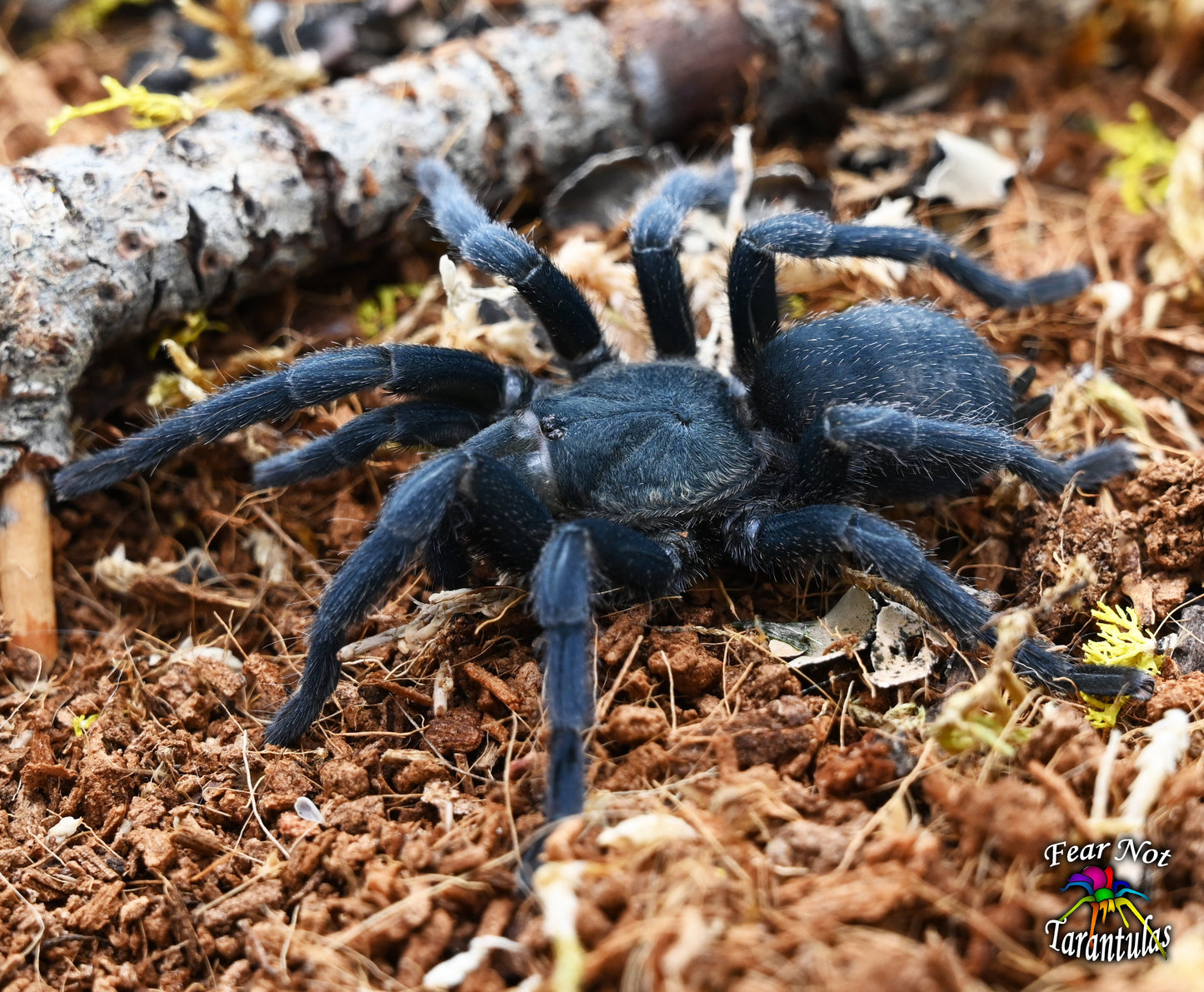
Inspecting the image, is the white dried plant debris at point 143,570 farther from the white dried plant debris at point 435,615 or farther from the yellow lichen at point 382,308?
the yellow lichen at point 382,308

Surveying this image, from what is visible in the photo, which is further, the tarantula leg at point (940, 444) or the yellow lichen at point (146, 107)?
the yellow lichen at point (146, 107)

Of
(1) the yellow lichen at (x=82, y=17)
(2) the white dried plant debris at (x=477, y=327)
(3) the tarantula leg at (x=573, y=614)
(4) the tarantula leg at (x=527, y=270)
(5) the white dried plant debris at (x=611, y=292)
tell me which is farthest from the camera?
(1) the yellow lichen at (x=82, y=17)

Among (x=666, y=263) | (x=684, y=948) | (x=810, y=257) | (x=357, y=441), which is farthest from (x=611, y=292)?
(x=684, y=948)

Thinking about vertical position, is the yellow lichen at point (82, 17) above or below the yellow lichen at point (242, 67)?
above

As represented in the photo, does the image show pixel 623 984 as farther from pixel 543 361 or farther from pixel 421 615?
pixel 543 361

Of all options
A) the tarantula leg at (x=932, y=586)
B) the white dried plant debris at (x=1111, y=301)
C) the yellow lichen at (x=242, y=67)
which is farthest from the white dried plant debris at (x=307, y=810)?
the white dried plant debris at (x=1111, y=301)

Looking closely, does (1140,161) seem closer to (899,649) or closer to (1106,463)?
(1106,463)

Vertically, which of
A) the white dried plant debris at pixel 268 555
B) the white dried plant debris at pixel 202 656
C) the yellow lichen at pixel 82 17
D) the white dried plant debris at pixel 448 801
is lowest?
the white dried plant debris at pixel 448 801

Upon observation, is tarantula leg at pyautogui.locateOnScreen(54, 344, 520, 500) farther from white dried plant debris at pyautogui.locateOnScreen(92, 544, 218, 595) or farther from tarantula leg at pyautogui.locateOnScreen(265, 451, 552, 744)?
tarantula leg at pyautogui.locateOnScreen(265, 451, 552, 744)
